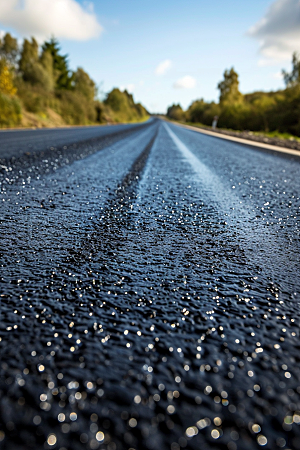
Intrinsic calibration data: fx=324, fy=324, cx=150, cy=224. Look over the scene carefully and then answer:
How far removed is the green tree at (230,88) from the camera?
3191 inches

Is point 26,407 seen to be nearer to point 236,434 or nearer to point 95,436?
point 95,436

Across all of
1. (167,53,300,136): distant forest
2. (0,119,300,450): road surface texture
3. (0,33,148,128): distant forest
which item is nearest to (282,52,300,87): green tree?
(167,53,300,136): distant forest

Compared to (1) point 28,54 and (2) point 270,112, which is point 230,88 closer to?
(2) point 270,112

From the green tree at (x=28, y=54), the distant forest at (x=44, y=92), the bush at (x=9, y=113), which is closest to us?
the bush at (x=9, y=113)

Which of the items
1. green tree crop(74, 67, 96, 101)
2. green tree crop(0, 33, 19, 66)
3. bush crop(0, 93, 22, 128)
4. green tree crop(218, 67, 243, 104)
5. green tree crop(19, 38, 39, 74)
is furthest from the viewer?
green tree crop(0, 33, 19, 66)

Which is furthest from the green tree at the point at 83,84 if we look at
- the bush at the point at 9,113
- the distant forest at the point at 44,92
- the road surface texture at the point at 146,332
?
the road surface texture at the point at 146,332

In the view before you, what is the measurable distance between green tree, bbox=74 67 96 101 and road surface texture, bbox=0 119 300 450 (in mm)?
78207

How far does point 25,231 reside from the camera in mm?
2846

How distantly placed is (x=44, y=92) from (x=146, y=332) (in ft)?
162

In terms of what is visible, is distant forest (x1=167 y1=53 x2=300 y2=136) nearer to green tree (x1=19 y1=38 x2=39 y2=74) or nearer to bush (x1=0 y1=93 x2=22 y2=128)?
bush (x1=0 y1=93 x2=22 y2=128)

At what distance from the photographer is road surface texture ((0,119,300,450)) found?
98cm

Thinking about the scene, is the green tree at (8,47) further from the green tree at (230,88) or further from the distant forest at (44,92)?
the green tree at (230,88)

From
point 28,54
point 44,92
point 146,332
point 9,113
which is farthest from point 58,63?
point 146,332

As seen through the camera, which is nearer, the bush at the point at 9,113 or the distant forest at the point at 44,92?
the bush at the point at 9,113
